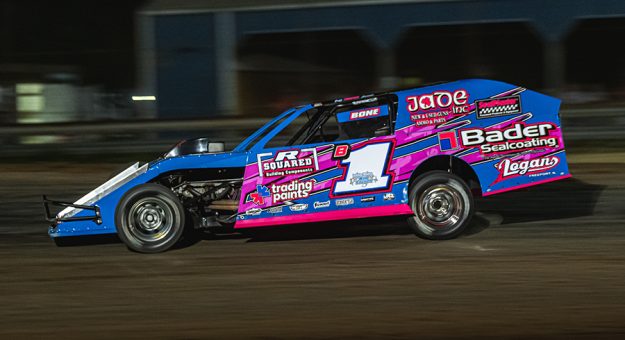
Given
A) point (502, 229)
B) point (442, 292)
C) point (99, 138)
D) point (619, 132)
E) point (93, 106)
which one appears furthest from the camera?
point (93, 106)

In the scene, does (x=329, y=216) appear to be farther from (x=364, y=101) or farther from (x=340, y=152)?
(x=364, y=101)

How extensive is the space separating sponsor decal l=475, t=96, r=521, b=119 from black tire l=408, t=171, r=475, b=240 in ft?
2.32

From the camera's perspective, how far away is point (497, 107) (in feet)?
28.4

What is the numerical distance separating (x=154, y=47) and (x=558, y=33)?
34.6ft

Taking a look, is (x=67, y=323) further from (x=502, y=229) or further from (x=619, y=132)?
(x=619, y=132)

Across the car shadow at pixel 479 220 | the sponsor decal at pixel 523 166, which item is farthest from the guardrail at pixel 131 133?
the sponsor decal at pixel 523 166

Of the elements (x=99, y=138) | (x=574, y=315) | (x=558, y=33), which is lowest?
(x=574, y=315)

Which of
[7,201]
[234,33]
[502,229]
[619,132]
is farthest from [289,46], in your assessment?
[502,229]

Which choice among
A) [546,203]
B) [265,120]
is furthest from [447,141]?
[265,120]

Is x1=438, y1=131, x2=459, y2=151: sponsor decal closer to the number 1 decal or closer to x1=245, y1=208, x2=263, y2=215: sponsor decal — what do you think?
the number 1 decal

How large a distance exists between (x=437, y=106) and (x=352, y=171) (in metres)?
1.07

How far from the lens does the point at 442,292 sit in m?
6.56

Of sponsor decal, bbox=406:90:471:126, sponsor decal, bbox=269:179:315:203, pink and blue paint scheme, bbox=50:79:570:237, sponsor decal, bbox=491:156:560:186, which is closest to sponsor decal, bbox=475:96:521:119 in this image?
Result: pink and blue paint scheme, bbox=50:79:570:237

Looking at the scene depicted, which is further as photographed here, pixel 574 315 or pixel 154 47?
pixel 154 47
